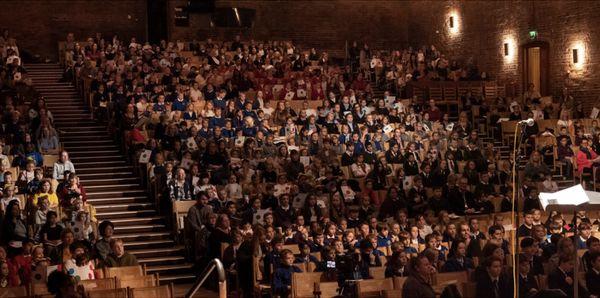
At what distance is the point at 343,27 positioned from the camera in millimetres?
27375

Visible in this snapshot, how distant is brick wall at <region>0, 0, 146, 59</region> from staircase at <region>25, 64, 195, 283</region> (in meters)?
4.73

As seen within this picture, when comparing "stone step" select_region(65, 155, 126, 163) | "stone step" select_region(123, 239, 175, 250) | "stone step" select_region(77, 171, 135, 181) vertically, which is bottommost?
"stone step" select_region(123, 239, 175, 250)

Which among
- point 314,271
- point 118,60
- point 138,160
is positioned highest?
point 118,60

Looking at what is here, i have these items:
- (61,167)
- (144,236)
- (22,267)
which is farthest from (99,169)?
(22,267)

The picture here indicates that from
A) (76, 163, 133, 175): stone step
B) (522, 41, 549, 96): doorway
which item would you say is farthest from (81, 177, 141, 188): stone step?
(522, 41, 549, 96): doorway

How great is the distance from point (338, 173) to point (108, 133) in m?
4.68

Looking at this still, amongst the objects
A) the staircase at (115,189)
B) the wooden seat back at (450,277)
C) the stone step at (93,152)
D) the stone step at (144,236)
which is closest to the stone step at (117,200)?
the staircase at (115,189)

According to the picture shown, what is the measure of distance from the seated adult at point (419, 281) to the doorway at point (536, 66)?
15576mm

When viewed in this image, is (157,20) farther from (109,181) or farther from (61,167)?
(61,167)

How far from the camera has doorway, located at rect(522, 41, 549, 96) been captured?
2200cm

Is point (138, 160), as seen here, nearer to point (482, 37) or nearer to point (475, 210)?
point (475, 210)

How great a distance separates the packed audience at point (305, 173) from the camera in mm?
10992

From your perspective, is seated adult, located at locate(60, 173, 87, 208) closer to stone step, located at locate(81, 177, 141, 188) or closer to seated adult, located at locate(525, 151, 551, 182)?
stone step, located at locate(81, 177, 141, 188)

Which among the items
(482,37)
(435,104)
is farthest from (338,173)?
(482,37)
